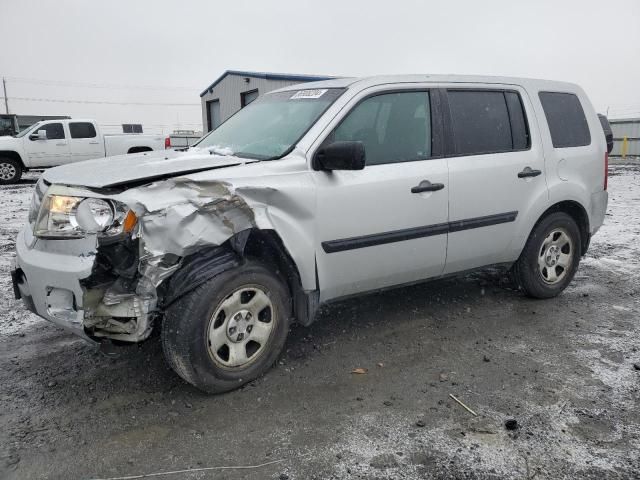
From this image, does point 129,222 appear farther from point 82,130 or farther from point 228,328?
point 82,130

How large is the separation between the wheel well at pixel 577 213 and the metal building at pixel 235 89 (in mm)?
13894

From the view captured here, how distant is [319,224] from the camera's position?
10.6 ft

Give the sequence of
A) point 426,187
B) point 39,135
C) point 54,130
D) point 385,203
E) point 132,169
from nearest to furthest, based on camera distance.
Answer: point 132,169, point 385,203, point 426,187, point 39,135, point 54,130

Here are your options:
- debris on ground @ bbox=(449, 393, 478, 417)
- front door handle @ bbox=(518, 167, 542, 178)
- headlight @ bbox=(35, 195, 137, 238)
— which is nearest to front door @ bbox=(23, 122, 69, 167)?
headlight @ bbox=(35, 195, 137, 238)

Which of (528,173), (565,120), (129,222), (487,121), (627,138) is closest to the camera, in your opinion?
(129,222)

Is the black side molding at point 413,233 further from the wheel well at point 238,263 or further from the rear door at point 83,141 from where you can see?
the rear door at point 83,141

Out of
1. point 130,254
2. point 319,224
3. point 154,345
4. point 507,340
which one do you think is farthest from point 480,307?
point 130,254

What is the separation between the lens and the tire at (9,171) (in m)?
15.0

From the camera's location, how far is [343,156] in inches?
123

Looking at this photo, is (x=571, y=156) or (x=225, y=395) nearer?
(x=225, y=395)

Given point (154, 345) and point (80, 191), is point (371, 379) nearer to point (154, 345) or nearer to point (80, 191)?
point (154, 345)

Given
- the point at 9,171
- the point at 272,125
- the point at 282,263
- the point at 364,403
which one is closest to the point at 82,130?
the point at 9,171

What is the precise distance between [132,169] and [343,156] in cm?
125

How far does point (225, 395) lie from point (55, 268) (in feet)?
3.89
